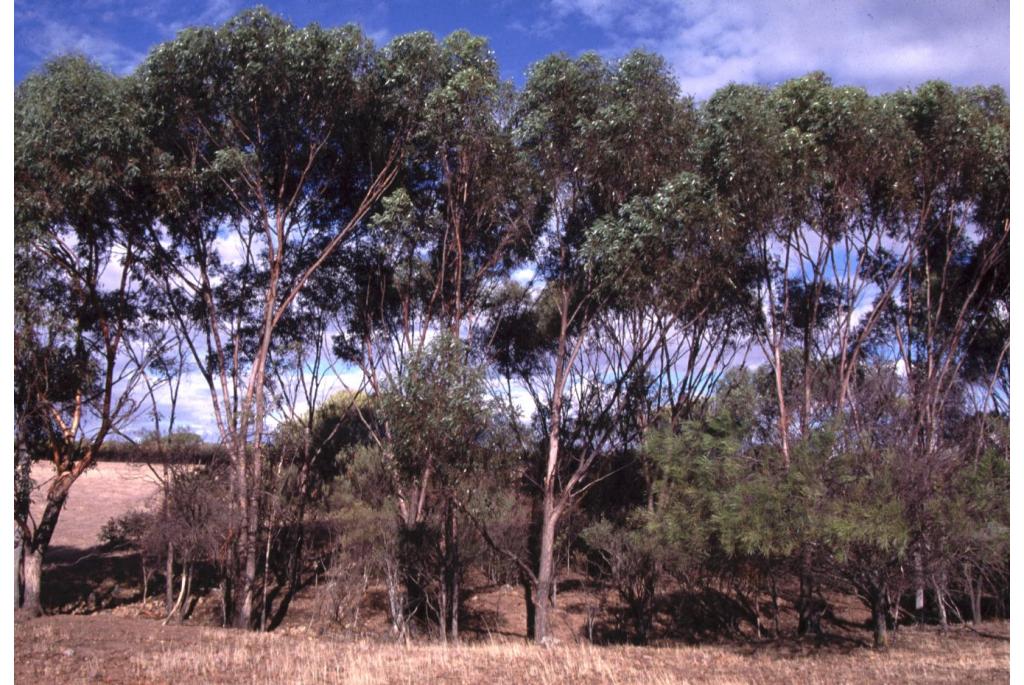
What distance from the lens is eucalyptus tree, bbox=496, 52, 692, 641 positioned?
15.0 meters

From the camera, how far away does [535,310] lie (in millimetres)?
18828

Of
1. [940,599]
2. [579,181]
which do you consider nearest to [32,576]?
[579,181]

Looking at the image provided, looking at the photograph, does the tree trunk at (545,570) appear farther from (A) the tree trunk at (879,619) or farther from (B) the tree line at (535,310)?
(A) the tree trunk at (879,619)

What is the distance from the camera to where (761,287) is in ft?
58.2

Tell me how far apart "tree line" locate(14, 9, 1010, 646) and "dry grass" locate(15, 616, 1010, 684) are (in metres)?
1.23

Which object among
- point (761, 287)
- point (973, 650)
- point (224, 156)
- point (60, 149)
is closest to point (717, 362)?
point (761, 287)

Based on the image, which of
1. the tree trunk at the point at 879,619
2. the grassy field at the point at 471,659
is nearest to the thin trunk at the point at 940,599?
the grassy field at the point at 471,659

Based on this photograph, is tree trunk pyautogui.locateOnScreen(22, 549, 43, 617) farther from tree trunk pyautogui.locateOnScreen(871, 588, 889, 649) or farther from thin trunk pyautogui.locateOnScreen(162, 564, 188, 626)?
tree trunk pyautogui.locateOnScreen(871, 588, 889, 649)

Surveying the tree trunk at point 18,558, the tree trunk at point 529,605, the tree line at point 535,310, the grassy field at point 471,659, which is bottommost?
the tree trunk at point 529,605

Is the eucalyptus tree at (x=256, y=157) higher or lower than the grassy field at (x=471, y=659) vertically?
higher

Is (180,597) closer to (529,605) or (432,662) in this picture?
(529,605)

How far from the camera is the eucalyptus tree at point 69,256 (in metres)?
14.6

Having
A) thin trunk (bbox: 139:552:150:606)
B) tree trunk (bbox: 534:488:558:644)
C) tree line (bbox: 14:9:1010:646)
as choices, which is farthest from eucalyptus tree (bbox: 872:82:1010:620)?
thin trunk (bbox: 139:552:150:606)

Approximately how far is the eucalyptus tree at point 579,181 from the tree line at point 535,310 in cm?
7
